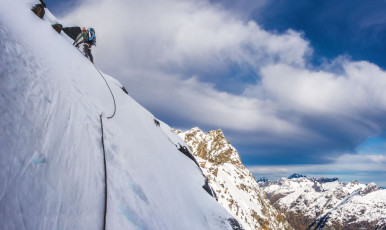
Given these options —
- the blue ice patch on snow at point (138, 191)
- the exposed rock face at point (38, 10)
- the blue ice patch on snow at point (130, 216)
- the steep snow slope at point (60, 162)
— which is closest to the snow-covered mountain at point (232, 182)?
the exposed rock face at point (38, 10)

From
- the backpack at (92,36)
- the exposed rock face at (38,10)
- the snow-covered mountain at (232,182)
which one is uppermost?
the backpack at (92,36)

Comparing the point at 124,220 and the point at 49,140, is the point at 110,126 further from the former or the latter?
the point at 124,220

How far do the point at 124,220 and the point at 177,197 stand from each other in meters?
5.47

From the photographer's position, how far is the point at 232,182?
290 ft

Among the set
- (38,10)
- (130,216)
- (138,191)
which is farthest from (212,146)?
(130,216)

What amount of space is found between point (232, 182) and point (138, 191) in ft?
283

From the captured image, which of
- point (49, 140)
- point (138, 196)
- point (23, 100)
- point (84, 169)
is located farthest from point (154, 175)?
point (23, 100)

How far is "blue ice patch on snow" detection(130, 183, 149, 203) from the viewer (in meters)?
7.35

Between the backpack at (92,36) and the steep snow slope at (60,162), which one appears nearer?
the steep snow slope at (60,162)

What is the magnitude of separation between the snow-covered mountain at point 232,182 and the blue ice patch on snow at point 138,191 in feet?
190

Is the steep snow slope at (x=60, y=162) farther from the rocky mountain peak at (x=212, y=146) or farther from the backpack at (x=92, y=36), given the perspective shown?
the rocky mountain peak at (x=212, y=146)

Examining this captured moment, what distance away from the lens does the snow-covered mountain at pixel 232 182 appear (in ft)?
226

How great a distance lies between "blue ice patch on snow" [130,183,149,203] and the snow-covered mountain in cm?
5791

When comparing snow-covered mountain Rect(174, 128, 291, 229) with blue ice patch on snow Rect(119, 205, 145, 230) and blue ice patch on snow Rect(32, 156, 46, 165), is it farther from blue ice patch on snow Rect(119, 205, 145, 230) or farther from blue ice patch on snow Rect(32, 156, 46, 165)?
blue ice patch on snow Rect(32, 156, 46, 165)
